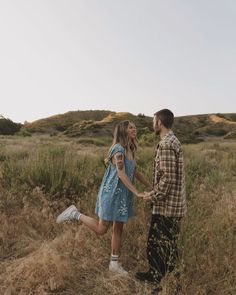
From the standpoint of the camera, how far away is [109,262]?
427 cm

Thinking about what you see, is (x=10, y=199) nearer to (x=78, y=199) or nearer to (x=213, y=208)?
(x=78, y=199)

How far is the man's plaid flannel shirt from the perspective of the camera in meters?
3.55

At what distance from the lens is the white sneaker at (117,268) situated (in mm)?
3906

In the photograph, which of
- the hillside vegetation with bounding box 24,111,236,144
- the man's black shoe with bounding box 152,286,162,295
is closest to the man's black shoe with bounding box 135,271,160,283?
the man's black shoe with bounding box 152,286,162,295

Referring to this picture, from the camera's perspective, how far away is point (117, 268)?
13.0 feet

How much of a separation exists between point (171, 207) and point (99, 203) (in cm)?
90

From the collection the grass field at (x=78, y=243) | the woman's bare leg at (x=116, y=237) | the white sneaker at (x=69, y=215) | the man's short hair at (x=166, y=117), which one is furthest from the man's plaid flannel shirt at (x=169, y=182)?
the white sneaker at (x=69, y=215)

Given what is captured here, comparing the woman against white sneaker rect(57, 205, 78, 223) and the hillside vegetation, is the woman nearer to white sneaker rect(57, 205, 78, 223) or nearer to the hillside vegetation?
white sneaker rect(57, 205, 78, 223)

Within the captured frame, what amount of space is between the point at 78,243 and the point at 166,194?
4.75ft

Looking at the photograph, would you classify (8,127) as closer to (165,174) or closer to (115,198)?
(115,198)

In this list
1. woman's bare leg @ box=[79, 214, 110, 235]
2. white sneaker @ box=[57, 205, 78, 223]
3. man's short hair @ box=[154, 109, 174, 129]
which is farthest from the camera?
white sneaker @ box=[57, 205, 78, 223]

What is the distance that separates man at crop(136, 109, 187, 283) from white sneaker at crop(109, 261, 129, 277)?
0.96 feet

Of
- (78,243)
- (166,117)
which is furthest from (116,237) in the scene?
(166,117)

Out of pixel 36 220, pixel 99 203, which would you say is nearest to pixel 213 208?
pixel 99 203
